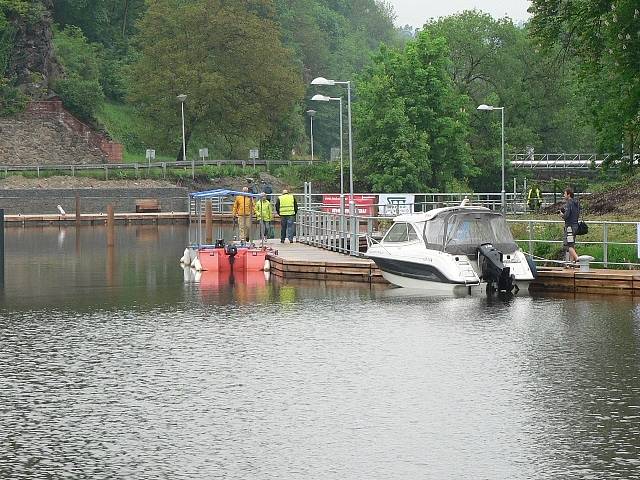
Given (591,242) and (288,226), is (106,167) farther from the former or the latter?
(591,242)

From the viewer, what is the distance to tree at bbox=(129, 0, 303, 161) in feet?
344

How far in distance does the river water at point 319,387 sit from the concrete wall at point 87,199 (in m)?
57.0

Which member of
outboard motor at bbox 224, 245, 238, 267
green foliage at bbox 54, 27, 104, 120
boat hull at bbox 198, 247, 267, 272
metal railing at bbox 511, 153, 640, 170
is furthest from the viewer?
green foliage at bbox 54, 27, 104, 120

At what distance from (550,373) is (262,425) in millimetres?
5256

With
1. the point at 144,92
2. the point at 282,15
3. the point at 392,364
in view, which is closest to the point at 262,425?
the point at 392,364

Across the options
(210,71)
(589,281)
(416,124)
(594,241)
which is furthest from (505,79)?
(589,281)

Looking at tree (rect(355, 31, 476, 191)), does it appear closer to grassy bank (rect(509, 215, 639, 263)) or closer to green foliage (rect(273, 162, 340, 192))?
green foliage (rect(273, 162, 340, 192))

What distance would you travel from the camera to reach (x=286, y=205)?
147 feet

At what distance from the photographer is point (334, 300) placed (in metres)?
31.0

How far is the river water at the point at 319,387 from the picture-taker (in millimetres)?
14664

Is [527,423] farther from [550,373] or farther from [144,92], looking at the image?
[144,92]

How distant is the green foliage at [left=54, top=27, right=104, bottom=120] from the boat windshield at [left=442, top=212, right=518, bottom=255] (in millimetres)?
77512

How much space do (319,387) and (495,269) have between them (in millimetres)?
12770

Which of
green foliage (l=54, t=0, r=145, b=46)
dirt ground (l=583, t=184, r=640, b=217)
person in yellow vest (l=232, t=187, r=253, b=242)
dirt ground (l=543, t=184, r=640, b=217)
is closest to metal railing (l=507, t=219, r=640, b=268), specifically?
dirt ground (l=543, t=184, r=640, b=217)
